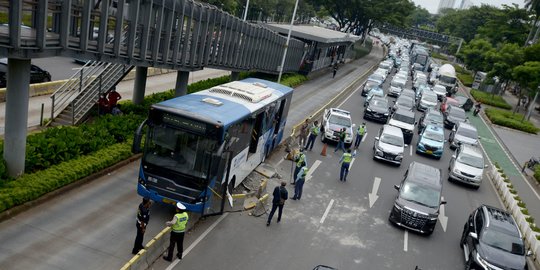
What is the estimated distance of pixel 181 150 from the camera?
13891mm

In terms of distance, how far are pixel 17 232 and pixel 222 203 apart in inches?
217

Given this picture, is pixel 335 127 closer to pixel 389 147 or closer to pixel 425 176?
pixel 389 147

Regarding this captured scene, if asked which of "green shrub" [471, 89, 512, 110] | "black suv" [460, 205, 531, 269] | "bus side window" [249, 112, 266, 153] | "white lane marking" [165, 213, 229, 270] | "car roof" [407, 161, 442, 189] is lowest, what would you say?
"white lane marking" [165, 213, 229, 270]

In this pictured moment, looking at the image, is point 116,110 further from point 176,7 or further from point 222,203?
point 222,203

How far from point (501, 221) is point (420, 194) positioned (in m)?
2.84

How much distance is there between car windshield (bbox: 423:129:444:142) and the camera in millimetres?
28973

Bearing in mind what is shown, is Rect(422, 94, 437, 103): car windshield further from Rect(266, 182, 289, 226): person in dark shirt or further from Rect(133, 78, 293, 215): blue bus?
Rect(133, 78, 293, 215): blue bus

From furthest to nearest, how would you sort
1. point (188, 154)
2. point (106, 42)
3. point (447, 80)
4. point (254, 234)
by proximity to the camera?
1. point (447, 80)
2. point (106, 42)
3. point (254, 234)
4. point (188, 154)

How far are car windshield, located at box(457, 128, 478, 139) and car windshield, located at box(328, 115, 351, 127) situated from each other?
854 cm

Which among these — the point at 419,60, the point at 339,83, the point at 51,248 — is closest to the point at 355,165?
the point at 51,248

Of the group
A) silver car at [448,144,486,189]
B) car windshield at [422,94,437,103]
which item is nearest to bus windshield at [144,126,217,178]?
silver car at [448,144,486,189]

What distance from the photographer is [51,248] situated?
12094 mm

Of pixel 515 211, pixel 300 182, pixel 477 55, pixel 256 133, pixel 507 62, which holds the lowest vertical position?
pixel 515 211

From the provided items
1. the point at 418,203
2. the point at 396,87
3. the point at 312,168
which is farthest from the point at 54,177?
the point at 396,87
